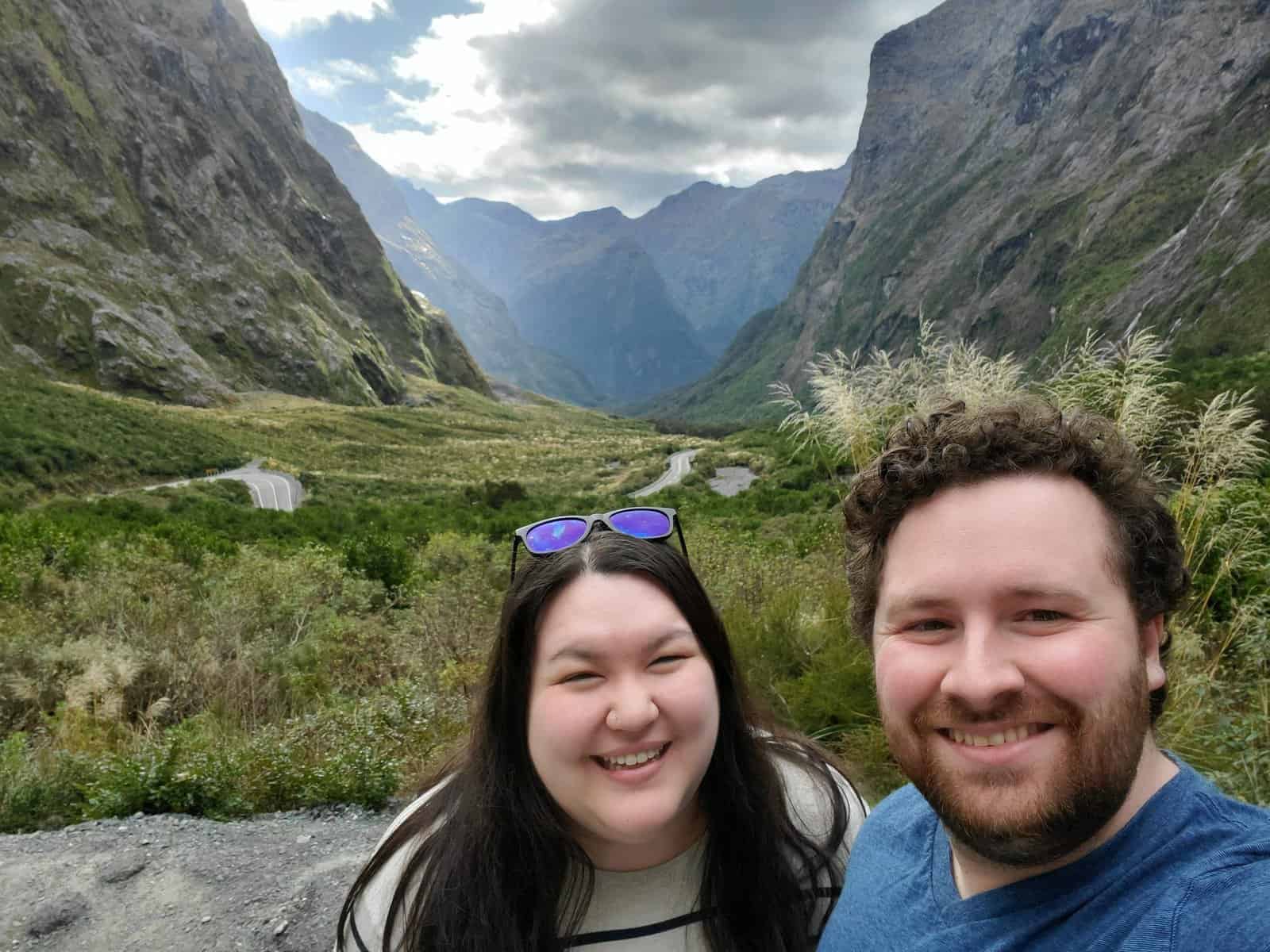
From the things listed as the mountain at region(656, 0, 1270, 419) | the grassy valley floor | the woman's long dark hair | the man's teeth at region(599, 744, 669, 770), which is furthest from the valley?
the man's teeth at region(599, 744, 669, 770)

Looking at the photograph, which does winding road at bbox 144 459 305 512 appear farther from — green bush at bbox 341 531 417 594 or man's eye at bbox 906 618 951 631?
man's eye at bbox 906 618 951 631

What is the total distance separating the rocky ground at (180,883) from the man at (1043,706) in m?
3.06

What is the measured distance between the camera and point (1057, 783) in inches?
41.1

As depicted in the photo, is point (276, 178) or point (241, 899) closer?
point (241, 899)

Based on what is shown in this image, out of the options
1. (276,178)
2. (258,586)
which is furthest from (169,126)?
(258,586)

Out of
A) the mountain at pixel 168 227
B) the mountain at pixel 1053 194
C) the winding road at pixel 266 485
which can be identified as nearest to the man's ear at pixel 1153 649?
the mountain at pixel 1053 194

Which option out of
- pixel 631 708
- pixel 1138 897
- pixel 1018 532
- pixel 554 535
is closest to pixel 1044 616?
pixel 1018 532

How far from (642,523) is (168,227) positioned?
95.0 m

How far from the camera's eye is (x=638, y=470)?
1560 inches

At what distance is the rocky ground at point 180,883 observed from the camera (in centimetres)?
312

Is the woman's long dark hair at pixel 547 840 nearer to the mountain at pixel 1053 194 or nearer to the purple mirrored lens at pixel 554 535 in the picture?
the purple mirrored lens at pixel 554 535

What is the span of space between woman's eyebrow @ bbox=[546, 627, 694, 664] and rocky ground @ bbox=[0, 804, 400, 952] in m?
2.55

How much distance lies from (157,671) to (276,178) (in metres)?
115

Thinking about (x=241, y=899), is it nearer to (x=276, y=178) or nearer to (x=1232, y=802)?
(x=1232, y=802)
